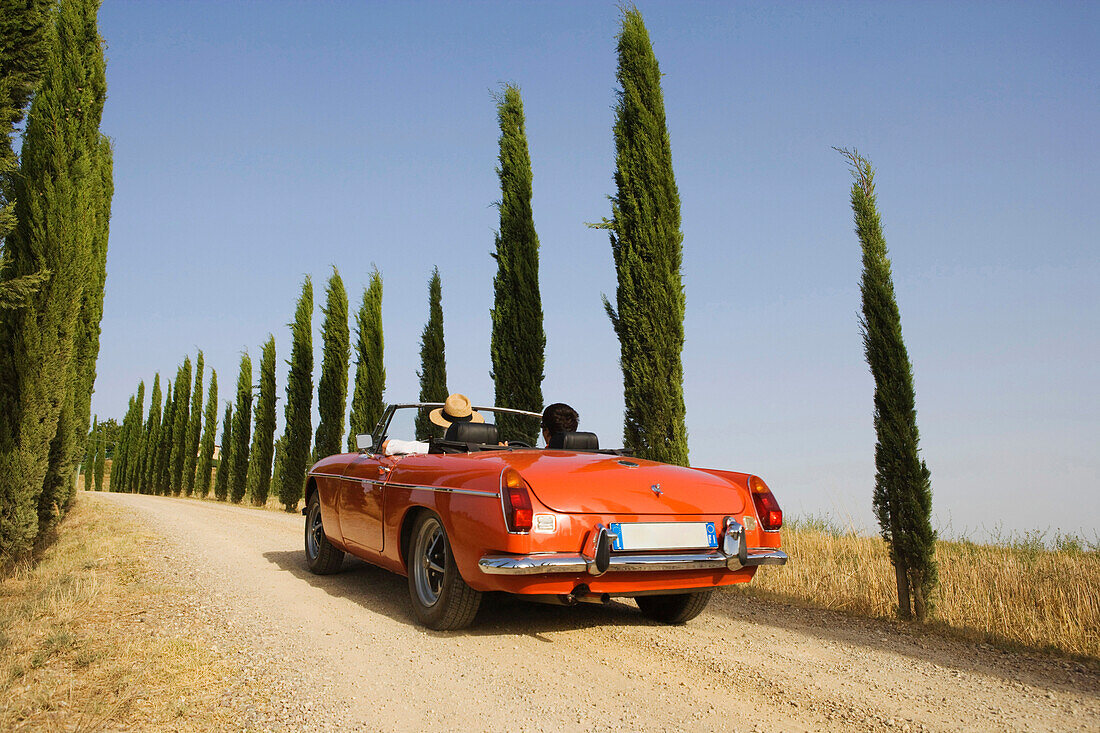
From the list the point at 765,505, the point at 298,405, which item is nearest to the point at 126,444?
the point at 298,405

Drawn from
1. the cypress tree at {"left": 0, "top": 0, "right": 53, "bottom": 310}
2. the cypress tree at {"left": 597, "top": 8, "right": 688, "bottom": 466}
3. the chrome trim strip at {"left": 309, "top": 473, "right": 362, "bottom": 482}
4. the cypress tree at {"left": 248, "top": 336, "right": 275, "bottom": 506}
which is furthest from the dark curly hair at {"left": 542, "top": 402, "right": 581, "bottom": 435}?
the cypress tree at {"left": 248, "top": 336, "right": 275, "bottom": 506}

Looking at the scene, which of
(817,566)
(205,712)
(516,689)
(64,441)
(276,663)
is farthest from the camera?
(64,441)

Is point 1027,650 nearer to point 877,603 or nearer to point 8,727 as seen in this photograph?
point 877,603

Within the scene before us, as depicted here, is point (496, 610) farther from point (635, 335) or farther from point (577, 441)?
point (635, 335)

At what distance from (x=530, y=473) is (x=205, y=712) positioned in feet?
6.20

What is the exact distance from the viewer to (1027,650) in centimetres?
440

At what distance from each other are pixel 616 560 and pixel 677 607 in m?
1.29

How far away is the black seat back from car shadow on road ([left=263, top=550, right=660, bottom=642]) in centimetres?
117

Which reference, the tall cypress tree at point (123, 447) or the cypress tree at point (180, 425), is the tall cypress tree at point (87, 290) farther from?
the tall cypress tree at point (123, 447)

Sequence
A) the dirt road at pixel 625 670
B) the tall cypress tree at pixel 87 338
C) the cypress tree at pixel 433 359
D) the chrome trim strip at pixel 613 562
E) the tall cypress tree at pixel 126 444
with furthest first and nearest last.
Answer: the tall cypress tree at pixel 126 444
the cypress tree at pixel 433 359
the tall cypress tree at pixel 87 338
the chrome trim strip at pixel 613 562
the dirt road at pixel 625 670

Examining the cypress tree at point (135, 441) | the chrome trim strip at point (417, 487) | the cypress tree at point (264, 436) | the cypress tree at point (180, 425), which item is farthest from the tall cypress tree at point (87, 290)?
the cypress tree at point (135, 441)

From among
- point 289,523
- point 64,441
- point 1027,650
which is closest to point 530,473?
point 1027,650

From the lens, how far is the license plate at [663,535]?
3869mm

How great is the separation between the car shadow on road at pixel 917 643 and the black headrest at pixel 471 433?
2.21m
